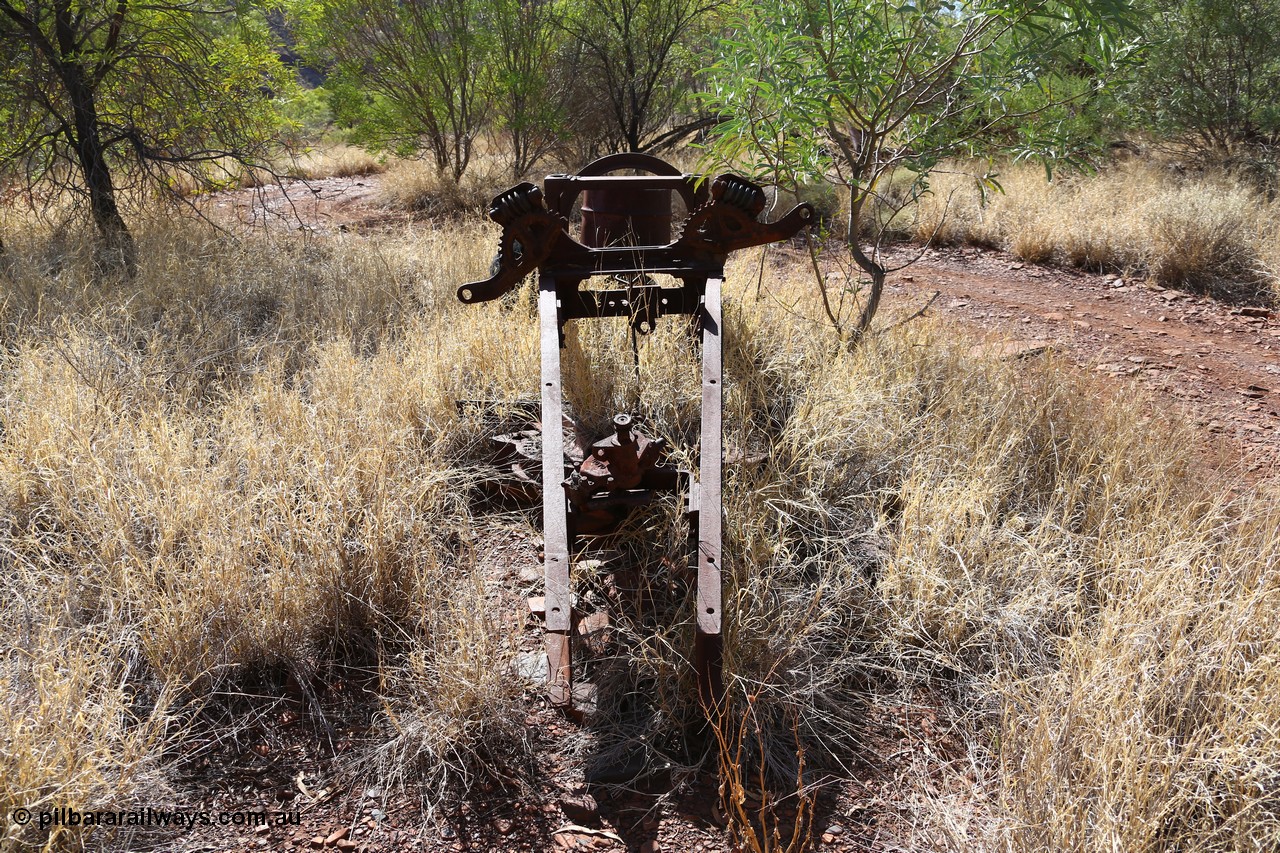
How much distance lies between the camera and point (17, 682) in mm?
2186

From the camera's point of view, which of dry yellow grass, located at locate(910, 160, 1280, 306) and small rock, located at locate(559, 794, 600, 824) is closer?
small rock, located at locate(559, 794, 600, 824)

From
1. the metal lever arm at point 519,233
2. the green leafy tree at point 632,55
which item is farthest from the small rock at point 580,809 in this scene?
the green leafy tree at point 632,55

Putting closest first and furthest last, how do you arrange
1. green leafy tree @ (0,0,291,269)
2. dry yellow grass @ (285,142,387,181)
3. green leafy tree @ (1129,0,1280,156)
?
green leafy tree @ (0,0,291,269), green leafy tree @ (1129,0,1280,156), dry yellow grass @ (285,142,387,181)

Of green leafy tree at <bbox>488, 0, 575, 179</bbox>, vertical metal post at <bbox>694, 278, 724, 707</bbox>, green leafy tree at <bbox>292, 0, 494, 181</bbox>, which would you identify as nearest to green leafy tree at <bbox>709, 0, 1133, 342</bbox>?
vertical metal post at <bbox>694, 278, 724, 707</bbox>

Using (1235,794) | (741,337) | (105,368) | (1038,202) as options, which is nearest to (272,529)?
(105,368)

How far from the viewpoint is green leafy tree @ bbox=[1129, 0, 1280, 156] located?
28.7 ft

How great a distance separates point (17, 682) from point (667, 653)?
175 cm

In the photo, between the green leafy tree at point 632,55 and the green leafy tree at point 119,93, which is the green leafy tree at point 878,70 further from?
the green leafy tree at point 632,55

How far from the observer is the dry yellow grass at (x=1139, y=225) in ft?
22.4

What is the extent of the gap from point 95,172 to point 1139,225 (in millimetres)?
8827

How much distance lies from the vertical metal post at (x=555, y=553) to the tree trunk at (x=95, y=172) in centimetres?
490

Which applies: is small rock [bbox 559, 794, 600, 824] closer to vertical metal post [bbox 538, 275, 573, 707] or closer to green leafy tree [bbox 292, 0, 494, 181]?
vertical metal post [bbox 538, 275, 573, 707]

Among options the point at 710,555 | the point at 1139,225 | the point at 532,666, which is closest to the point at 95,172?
the point at 532,666

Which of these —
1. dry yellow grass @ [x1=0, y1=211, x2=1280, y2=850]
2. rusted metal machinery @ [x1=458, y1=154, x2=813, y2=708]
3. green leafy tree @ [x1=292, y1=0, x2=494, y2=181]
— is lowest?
dry yellow grass @ [x1=0, y1=211, x2=1280, y2=850]
